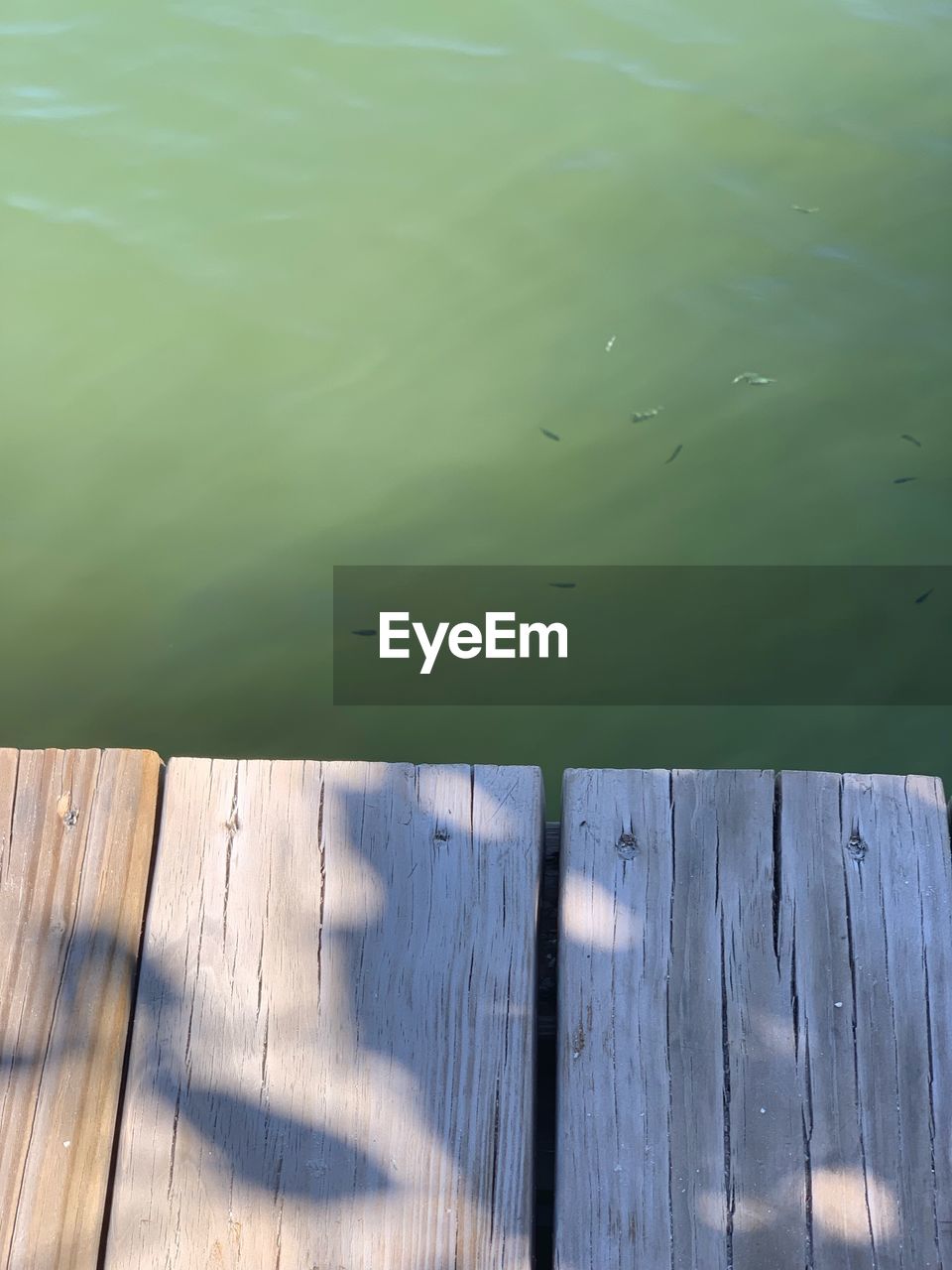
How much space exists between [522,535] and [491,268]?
156 cm

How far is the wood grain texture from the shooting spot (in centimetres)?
213

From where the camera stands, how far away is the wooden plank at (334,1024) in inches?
84.7

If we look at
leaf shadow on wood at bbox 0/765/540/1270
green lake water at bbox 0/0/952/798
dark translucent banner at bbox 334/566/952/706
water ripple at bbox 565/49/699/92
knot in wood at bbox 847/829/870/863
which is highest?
water ripple at bbox 565/49/699/92

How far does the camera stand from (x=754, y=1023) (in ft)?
7.45

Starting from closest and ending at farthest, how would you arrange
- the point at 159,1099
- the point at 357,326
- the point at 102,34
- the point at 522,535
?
the point at 159,1099, the point at 522,535, the point at 357,326, the point at 102,34

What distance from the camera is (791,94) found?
6352 mm

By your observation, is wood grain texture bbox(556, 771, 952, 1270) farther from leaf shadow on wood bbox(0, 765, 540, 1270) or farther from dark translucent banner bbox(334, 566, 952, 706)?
dark translucent banner bbox(334, 566, 952, 706)

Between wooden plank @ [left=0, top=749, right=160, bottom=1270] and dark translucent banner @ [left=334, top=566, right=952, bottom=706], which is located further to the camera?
dark translucent banner @ [left=334, top=566, right=952, bottom=706]

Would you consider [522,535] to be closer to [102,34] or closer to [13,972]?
[13,972]

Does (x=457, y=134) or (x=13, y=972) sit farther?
(x=457, y=134)

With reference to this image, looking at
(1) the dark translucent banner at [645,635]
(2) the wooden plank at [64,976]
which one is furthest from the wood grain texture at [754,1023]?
(1) the dark translucent banner at [645,635]

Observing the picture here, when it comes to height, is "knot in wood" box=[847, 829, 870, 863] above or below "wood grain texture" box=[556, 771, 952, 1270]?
above

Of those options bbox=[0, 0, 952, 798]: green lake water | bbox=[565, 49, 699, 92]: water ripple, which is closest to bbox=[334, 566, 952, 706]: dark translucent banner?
bbox=[0, 0, 952, 798]: green lake water

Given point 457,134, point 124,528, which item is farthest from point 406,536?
point 457,134
